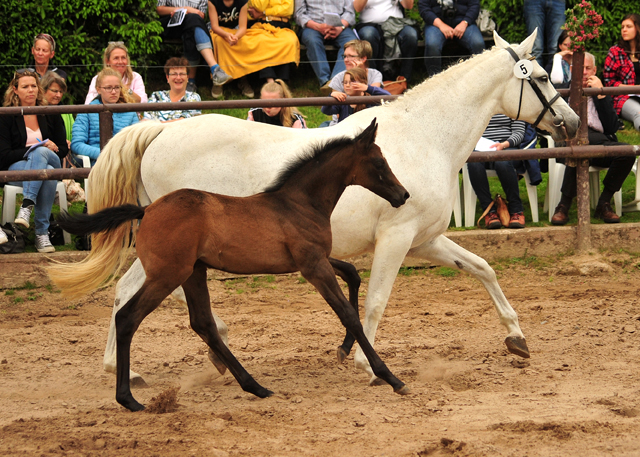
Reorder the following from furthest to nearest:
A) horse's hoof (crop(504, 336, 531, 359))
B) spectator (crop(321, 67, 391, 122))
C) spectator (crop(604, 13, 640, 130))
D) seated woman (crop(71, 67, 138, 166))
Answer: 1. spectator (crop(604, 13, 640, 130))
2. seated woman (crop(71, 67, 138, 166))
3. spectator (crop(321, 67, 391, 122))
4. horse's hoof (crop(504, 336, 531, 359))

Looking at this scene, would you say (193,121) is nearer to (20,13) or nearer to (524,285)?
(524,285)

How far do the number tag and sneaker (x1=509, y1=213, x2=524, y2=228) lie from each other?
9.01 ft

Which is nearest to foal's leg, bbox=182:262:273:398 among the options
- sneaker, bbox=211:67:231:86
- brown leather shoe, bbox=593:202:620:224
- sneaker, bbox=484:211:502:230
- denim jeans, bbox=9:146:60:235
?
denim jeans, bbox=9:146:60:235

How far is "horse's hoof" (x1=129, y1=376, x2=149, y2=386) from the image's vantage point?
466cm

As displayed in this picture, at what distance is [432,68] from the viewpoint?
9.88m

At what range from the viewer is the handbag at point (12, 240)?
22.6 feet

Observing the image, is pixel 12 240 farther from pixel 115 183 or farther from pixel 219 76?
pixel 219 76

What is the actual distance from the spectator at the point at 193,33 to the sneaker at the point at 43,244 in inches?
125

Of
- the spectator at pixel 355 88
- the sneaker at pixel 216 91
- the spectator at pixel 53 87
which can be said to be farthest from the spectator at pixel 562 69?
the spectator at pixel 53 87

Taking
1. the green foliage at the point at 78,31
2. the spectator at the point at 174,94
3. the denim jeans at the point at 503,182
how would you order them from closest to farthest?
the spectator at the point at 174,94
the denim jeans at the point at 503,182
the green foliage at the point at 78,31

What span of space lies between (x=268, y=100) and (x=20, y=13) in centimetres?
454

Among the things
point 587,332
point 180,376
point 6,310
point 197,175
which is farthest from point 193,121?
point 587,332

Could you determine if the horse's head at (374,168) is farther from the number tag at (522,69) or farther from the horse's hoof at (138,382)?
the horse's hoof at (138,382)

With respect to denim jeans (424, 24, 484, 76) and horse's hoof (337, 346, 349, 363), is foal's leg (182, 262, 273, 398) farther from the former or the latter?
denim jeans (424, 24, 484, 76)
